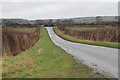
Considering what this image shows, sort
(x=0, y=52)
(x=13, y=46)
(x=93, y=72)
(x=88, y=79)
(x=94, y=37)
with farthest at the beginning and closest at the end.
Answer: (x=94, y=37), (x=13, y=46), (x=0, y=52), (x=93, y=72), (x=88, y=79)

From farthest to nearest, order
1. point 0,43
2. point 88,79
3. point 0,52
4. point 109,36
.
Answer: point 109,36
point 0,43
point 0,52
point 88,79

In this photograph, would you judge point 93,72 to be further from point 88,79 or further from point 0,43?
point 0,43

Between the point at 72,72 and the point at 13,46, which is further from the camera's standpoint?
the point at 13,46

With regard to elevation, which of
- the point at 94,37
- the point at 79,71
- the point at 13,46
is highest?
the point at 79,71

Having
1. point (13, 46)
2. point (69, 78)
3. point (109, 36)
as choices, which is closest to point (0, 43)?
point (13, 46)

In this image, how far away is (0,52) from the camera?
20.9 meters

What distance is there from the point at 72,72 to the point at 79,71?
435 millimetres

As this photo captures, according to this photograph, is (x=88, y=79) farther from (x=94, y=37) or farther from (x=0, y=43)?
(x=94, y=37)

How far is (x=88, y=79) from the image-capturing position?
9461 millimetres

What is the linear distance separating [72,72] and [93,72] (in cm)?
100

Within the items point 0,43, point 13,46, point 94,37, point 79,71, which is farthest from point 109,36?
point 79,71

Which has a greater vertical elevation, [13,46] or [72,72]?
[72,72]

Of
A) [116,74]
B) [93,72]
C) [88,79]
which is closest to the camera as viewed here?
[88,79]

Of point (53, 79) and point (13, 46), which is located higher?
point (53, 79)
